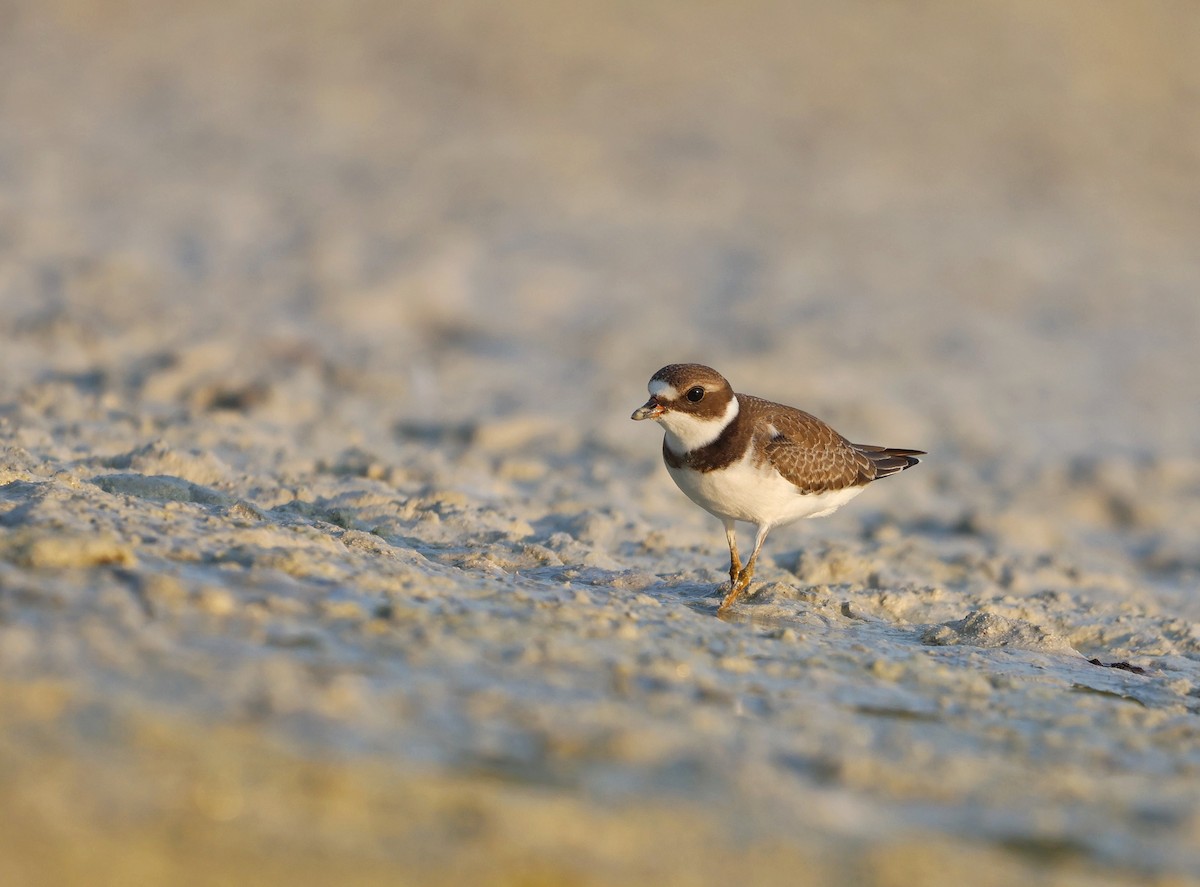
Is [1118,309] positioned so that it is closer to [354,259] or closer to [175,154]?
[354,259]

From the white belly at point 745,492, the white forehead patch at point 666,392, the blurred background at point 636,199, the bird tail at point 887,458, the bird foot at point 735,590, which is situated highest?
the blurred background at point 636,199

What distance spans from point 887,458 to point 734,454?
1.54 meters

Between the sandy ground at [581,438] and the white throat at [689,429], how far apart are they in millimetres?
633

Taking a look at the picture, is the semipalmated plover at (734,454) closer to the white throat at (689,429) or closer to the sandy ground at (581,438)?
the white throat at (689,429)

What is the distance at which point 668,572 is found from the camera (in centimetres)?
664

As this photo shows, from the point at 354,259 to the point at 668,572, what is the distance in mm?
6878

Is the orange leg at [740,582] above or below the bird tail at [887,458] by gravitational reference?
below

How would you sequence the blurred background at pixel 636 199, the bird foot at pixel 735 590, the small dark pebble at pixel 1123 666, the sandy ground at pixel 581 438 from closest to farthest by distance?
the sandy ground at pixel 581 438 < the small dark pebble at pixel 1123 666 < the bird foot at pixel 735 590 < the blurred background at pixel 636 199

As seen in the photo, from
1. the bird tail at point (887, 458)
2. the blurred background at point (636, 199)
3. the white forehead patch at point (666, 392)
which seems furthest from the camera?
the blurred background at point (636, 199)

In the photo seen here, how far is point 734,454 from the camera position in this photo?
6.07 meters

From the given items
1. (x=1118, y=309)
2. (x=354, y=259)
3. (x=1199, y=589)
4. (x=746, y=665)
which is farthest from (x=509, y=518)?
(x=1118, y=309)

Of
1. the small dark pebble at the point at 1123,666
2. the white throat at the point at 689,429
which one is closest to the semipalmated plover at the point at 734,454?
the white throat at the point at 689,429

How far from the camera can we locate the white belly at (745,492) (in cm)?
606

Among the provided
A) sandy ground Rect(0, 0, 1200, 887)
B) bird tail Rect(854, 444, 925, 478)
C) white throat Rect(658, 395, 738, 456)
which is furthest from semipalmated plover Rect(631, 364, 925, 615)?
bird tail Rect(854, 444, 925, 478)
